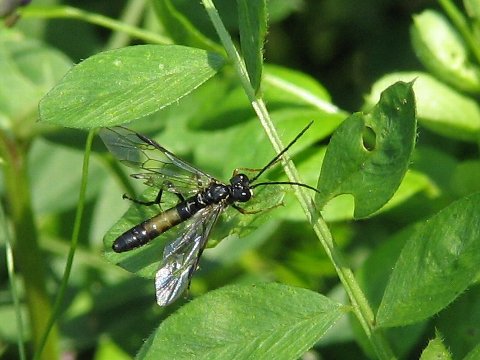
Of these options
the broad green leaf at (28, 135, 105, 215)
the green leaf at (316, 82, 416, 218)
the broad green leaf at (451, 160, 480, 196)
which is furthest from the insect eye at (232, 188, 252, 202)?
the broad green leaf at (28, 135, 105, 215)

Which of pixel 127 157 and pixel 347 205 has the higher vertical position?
pixel 127 157

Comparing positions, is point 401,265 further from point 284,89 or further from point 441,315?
point 284,89

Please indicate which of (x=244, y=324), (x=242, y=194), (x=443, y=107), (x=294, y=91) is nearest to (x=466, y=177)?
(x=443, y=107)

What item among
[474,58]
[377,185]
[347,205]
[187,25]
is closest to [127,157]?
[187,25]

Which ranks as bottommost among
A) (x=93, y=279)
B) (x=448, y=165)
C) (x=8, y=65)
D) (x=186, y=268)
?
(x=186, y=268)

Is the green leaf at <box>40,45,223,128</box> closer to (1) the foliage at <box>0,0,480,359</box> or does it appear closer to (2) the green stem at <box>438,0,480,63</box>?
(1) the foliage at <box>0,0,480,359</box>

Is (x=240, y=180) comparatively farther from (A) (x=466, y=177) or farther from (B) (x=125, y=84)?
(A) (x=466, y=177)

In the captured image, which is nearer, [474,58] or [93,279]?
[474,58]
